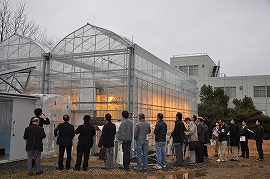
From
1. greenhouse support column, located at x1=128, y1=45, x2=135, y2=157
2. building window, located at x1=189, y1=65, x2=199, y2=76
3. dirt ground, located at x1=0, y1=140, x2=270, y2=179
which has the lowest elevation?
dirt ground, located at x1=0, y1=140, x2=270, y2=179

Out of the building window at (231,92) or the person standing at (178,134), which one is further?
the building window at (231,92)

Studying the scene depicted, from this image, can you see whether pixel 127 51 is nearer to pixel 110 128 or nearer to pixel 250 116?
pixel 110 128

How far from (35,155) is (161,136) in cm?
383

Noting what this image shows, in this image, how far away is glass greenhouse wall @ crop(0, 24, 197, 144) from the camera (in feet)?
39.6

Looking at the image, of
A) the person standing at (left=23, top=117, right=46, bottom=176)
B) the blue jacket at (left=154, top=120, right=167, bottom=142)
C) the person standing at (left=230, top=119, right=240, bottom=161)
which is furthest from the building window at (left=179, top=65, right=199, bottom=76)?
the person standing at (left=23, top=117, right=46, bottom=176)

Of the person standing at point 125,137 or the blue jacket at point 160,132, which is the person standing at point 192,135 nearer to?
the blue jacket at point 160,132

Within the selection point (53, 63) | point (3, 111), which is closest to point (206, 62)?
point (53, 63)

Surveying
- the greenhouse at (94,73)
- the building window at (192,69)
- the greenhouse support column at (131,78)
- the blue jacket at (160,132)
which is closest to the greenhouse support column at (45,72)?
the greenhouse at (94,73)

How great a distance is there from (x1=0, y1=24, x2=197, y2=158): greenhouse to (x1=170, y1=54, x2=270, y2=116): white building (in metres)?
19.6

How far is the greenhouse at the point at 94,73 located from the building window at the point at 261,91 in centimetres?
1995

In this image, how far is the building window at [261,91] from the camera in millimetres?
31422

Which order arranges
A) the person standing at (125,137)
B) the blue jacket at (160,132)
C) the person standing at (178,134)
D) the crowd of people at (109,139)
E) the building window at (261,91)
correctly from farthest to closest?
the building window at (261,91), the person standing at (178,134), the blue jacket at (160,132), the person standing at (125,137), the crowd of people at (109,139)

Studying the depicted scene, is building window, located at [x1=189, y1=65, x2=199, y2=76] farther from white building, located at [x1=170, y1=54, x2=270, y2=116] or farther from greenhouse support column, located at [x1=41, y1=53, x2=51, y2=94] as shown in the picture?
greenhouse support column, located at [x1=41, y1=53, x2=51, y2=94]

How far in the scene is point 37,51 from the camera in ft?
47.5
